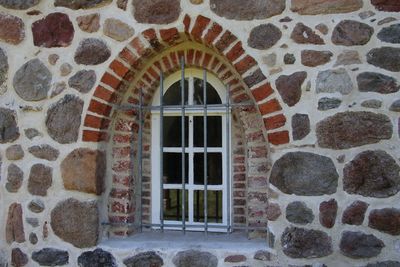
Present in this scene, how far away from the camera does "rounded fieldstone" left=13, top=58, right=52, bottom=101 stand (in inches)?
132

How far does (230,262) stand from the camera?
3.07 metres

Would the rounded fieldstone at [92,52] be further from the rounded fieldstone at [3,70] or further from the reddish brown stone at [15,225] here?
the reddish brown stone at [15,225]

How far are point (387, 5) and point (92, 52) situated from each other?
2027 mm

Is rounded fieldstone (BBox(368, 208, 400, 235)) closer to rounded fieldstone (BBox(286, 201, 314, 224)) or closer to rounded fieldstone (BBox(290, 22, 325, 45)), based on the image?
rounded fieldstone (BBox(286, 201, 314, 224))

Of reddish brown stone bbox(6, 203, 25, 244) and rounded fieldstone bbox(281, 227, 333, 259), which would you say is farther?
reddish brown stone bbox(6, 203, 25, 244)

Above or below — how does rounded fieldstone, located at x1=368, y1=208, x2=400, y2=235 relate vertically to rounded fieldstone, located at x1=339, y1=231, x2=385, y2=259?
above

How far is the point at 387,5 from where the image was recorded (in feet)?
9.54

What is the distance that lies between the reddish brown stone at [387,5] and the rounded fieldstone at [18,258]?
9.85ft

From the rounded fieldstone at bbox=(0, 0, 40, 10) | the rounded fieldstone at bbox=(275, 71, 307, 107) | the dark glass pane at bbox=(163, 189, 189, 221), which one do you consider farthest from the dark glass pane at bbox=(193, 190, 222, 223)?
the rounded fieldstone at bbox=(0, 0, 40, 10)

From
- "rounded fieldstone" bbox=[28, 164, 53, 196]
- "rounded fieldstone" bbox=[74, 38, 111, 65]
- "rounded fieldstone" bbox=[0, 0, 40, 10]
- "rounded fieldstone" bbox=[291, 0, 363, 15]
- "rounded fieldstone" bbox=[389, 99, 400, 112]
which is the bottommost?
"rounded fieldstone" bbox=[28, 164, 53, 196]

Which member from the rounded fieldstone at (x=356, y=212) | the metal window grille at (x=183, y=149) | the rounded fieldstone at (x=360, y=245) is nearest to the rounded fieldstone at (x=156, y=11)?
the metal window grille at (x=183, y=149)

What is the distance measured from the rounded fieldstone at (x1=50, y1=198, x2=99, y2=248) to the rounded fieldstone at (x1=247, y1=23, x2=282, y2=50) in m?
1.61

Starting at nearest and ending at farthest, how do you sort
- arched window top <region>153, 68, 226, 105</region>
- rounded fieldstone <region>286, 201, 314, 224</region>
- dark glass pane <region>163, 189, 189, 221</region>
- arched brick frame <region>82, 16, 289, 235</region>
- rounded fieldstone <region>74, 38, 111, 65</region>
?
rounded fieldstone <region>286, 201, 314, 224</region> < arched brick frame <region>82, 16, 289, 235</region> < rounded fieldstone <region>74, 38, 111, 65</region> < arched window top <region>153, 68, 226, 105</region> < dark glass pane <region>163, 189, 189, 221</region>

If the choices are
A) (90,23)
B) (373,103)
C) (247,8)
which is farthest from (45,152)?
(373,103)
